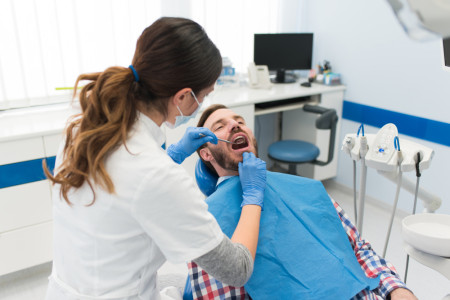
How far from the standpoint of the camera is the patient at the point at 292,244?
1.34 metres

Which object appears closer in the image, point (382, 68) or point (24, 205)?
point (24, 205)

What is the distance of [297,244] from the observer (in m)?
1.44

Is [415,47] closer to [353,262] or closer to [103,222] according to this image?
[353,262]

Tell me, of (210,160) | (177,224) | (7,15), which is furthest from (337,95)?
(177,224)

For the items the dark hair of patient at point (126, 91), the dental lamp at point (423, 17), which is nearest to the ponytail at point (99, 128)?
the dark hair of patient at point (126, 91)

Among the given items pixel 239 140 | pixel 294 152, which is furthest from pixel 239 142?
pixel 294 152

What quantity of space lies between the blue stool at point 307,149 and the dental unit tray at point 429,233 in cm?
153

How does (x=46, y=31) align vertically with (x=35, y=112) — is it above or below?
above

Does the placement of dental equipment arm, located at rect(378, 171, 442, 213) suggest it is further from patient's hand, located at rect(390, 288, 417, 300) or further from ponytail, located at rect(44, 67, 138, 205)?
ponytail, located at rect(44, 67, 138, 205)

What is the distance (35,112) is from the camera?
258 centimetres

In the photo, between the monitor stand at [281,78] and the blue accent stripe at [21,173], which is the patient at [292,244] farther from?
the monitor stand at [281,78]

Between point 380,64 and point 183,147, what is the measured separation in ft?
6.59

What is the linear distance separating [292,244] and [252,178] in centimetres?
26

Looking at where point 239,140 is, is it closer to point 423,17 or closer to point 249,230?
point 249,230
